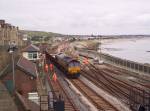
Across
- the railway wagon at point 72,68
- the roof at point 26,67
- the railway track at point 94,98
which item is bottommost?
the railway track at point 94,98

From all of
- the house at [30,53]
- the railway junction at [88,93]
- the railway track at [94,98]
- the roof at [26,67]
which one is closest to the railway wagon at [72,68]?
the railway junction at [88,93]

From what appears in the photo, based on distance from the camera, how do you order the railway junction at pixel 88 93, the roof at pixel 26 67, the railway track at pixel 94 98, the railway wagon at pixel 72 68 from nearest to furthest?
the railway junction at pixel 88 93
the railway track at pixel 94 98
the roof at pixel 26 67
the railway wagon at pixel 72 68

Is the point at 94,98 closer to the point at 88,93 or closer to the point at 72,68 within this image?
the point at 88,93

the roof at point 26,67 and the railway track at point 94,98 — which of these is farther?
the roof at point 26,67

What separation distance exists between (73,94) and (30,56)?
68.8 feet

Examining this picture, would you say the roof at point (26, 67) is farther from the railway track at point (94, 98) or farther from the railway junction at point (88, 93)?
the railway track at point (94, 98)

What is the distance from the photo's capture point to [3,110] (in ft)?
59.9

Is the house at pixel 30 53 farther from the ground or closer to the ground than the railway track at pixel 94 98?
farther from the ground

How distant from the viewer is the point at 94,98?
32.4 m

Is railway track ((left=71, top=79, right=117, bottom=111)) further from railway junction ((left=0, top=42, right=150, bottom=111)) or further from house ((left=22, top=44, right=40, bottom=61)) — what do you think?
house ((left=22, top=44, right=40, bottom=61))

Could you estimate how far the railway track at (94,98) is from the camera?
91.1 feet

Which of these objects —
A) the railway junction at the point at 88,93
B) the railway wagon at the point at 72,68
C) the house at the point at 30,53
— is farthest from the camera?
the house at the point at 30,53

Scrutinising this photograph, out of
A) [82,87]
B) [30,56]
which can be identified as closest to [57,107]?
[82,87]

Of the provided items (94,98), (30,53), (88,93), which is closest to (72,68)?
(30,53)
